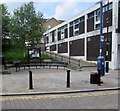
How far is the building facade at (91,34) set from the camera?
21.0 meters

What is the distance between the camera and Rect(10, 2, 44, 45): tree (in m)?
25.5

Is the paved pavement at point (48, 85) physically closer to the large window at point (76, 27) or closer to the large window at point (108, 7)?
the large window at point (108, 7)

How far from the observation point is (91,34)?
87.7ft

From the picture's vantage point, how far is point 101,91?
9164mm

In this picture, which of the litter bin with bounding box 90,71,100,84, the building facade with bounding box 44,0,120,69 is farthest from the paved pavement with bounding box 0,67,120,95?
the building facade with bounding box 44,0,120,69

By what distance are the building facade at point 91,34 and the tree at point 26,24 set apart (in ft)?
24.3

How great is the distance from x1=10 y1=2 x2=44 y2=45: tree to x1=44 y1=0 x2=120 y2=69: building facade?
24.3ft

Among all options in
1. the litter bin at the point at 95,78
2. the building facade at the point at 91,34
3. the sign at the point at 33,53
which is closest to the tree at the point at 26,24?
the sign at the point at 33,53

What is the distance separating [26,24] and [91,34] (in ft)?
31.4

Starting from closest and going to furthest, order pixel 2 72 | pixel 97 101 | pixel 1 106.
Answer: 1. pixel 1 106
2. pixel 97 101
3. pixel 2 72

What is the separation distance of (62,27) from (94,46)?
17755 millimetres

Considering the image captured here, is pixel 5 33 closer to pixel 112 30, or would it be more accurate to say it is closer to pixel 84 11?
pixel 84 11

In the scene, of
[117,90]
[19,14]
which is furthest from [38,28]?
[117,90]

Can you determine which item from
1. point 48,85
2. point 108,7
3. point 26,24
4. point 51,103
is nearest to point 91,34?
point 108,7
